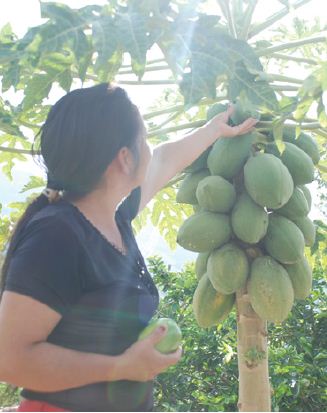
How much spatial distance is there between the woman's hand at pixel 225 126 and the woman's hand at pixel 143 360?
80 cm

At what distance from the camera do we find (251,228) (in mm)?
1790

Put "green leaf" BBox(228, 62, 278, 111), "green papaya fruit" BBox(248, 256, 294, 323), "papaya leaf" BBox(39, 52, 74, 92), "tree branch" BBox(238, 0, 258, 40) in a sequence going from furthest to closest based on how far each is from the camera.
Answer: "tree branch" BBox(238, 0, 258, 40), "green papaya fruit" BBox(248, 256, 294, 323), "papaya leaf" BBox(39, 52, 74, 92), "green leaf" BBox(228, 62, 278, 111)

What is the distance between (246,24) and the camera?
1944 millimetres

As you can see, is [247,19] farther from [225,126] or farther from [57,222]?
[57,222]

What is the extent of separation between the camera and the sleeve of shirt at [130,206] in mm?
1911

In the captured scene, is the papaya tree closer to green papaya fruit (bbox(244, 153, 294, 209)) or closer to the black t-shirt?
green papaya fruit (bbox(244, 153, 294, 209))

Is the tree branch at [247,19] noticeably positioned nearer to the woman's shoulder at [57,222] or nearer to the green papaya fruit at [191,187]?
the green papaya fruit at [191,187]

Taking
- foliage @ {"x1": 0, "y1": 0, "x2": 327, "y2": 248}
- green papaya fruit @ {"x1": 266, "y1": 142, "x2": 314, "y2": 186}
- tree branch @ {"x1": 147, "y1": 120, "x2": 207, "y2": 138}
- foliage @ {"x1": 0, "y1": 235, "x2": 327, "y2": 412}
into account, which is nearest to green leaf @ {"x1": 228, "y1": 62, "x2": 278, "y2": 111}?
foliage @ {"x1": 0, "y1": 0, "x2": 327, "y2": 248}

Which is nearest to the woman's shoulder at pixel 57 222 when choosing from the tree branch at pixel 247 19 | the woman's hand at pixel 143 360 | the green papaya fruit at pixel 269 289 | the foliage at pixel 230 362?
the woman's hand at pixel 143 360

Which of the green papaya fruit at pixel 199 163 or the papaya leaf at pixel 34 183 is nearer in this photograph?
the green papaya fruit at pixel 199 163

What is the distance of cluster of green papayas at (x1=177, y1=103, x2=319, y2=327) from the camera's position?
1.80 metres

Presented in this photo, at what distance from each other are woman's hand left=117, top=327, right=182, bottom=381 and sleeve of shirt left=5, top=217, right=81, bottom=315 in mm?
167

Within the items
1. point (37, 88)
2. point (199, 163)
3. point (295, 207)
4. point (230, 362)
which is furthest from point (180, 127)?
point (230, 362)

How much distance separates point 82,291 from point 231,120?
918 mm
